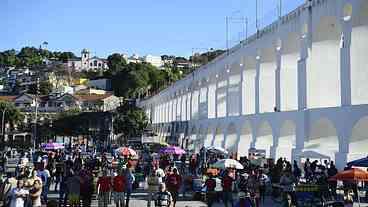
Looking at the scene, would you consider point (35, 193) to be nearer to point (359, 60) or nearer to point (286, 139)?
point (359, 60)

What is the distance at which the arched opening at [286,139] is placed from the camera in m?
33.4

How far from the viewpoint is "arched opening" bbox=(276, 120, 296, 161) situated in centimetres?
3344

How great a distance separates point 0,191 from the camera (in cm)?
1330

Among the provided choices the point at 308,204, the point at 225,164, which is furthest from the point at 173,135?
the point at 308,204

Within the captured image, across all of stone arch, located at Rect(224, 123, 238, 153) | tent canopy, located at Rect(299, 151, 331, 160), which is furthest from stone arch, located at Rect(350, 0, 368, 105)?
stone arch, located at Rect(224, 123, 238, 153)

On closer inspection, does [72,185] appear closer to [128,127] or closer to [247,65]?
[247,65]

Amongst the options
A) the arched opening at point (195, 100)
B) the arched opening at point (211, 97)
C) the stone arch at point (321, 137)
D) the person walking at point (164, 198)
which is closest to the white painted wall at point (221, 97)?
the arched opening at point (211, 97)

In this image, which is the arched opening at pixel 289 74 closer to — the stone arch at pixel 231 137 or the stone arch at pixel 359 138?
the stone arch at pixel 231 137

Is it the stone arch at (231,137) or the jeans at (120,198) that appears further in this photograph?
the stone arch at (231,137)

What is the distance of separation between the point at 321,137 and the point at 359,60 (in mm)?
5309

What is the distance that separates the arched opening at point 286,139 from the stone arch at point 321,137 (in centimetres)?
364

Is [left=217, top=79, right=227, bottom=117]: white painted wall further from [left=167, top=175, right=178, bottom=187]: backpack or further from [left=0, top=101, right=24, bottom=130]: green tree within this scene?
[left=0, top=101, right=24, bottom=130]: green tree

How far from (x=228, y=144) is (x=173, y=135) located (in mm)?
23981

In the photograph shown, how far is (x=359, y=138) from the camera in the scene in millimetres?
25422
